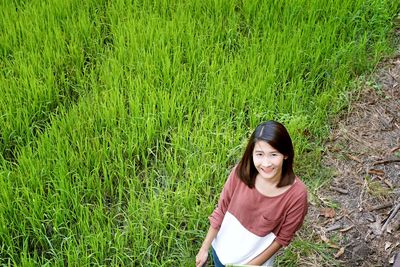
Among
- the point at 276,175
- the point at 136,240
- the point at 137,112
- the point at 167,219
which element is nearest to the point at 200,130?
the point at 137,112

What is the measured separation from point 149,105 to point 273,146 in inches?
63.1

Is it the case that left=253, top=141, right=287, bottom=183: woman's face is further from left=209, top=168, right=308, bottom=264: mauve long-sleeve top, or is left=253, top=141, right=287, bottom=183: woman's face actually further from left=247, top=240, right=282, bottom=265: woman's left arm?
left=247, top=240, right=282, bottom=265: woman's left arm

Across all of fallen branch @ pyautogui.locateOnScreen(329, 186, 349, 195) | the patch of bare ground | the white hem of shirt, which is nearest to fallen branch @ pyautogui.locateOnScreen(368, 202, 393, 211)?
the patch of bare ground

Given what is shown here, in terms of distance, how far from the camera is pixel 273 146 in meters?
1.92

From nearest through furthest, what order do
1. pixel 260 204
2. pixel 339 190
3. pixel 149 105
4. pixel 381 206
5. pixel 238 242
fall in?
pixel 260 204 < pixel 238 242 < pixel 381 206 < pixel 339 190 < pixel 149 105

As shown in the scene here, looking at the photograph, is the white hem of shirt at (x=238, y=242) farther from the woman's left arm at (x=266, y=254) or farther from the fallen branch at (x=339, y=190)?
the fallen branch at (x=339, y=190)

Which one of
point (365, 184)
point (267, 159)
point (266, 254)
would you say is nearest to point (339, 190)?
point (365, 184)

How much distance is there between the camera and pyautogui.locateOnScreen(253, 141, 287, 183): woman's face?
194 centimetres

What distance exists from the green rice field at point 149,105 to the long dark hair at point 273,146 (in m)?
0.82

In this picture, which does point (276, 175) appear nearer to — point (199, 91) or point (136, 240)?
point (136, 240)

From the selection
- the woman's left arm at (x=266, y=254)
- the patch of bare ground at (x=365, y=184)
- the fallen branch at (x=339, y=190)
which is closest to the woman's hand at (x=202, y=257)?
the woman's left arm at (x=266, y=254)

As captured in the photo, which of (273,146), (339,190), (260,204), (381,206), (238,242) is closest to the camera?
(273,146)

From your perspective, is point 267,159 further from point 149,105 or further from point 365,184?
point 149,105

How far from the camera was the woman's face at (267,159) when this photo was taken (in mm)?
1938
